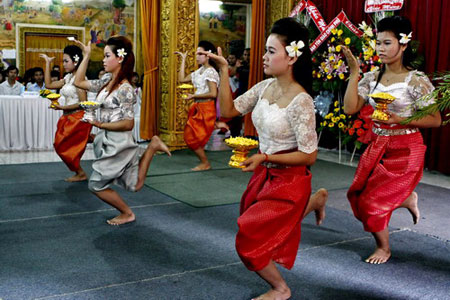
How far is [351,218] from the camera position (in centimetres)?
466

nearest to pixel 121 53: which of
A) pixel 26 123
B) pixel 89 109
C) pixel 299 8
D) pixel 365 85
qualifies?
pixel 89 109

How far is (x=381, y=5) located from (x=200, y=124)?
3.17m

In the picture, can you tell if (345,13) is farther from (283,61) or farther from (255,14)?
(283,61)

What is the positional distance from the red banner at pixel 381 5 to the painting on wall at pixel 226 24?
19.2ft

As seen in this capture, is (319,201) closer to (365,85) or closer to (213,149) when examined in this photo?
(365,85)

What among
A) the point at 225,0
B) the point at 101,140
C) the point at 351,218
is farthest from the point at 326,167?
the point at 225,0

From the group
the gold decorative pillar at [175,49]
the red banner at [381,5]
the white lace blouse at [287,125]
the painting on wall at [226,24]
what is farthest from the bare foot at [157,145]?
the painting on wall at [226,24]

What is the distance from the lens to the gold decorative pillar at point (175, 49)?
27.1ft

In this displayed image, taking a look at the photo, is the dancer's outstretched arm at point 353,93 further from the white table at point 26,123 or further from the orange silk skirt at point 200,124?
the white table at point 26,123

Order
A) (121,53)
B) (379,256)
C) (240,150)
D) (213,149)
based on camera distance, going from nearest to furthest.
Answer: (240,150) → (379,256) → (121,53) → (213,149)

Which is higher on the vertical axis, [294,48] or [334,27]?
[334,27]

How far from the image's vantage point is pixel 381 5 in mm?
7520

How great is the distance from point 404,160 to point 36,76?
7.23m

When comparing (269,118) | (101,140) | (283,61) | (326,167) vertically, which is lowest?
(326,167)
